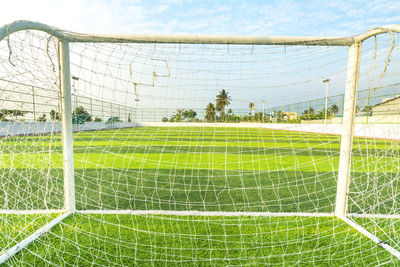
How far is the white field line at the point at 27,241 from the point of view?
155 cm

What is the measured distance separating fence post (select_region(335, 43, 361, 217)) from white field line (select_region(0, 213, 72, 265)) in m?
2.97

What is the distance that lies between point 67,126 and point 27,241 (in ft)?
3.58

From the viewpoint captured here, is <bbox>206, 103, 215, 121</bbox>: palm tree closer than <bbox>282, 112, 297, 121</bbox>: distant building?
Yes

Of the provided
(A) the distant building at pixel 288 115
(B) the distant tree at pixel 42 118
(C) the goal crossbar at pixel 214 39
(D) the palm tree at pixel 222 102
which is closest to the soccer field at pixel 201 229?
(B) the distant tree at pixel 42 118

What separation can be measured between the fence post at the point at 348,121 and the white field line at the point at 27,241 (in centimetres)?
297

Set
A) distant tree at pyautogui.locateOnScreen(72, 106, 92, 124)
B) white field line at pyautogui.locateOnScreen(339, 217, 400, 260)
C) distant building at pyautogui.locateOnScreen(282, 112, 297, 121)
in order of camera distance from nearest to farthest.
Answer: white field line at pyautogui.locateOnScreen(339, 217, 400, 260) → distant tree at pyautogui.locateOnScreen(72, 106, 92, 124) → distant building at pyautogui.locateOnScreen(282, 112, 297, 121)

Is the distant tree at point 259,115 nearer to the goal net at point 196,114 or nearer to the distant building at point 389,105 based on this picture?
the goal net at point 196,114

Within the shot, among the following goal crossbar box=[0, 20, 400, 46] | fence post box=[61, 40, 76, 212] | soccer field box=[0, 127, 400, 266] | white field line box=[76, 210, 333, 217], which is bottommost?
soccer field box=[0, 127, 400, 266]


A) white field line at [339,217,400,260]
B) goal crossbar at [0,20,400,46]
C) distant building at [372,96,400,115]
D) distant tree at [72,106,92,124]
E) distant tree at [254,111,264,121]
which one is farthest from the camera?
distant building at [372,96,400,115]

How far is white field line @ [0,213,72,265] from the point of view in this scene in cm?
155

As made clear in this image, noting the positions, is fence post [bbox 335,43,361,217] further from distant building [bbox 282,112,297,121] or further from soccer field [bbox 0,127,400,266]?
distant building [bbox 282,112,297,121]

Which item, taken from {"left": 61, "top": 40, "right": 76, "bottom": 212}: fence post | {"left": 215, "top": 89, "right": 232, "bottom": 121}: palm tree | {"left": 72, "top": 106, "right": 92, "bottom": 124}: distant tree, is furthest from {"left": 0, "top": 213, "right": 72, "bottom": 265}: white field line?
{"left": 215, "top": 89, "right": 232, "bottom": 121}: palm tree

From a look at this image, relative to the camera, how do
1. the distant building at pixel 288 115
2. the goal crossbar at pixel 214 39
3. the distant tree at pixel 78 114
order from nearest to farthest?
the goal crossbar at pixel 214 39, the distant tree at pixel 78 114, the distant building at pixel 288 115

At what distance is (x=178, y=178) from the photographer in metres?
3.73
